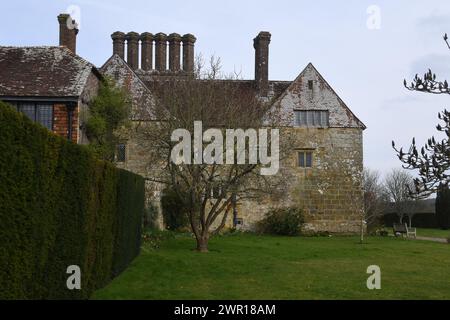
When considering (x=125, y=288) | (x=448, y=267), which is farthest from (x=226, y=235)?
(x=125, y=288)

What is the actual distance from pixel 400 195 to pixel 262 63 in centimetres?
3361

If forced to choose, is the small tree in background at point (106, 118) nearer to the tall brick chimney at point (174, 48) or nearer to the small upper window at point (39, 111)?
the small upper window at point (39, 111)

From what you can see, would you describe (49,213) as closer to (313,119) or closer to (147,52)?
(313,119)

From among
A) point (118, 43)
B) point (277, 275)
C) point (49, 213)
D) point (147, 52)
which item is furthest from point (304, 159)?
point (49, 213)

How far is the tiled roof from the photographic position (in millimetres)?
19141

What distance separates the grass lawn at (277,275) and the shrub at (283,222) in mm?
11171

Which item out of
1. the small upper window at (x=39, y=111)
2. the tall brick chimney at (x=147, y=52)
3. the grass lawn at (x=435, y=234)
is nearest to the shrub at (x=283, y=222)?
the grass lawn at (x=435, y=234)

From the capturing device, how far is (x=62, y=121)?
19594 mm

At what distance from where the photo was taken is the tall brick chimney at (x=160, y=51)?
38875mm

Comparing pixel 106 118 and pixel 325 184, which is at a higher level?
pixel 106 118

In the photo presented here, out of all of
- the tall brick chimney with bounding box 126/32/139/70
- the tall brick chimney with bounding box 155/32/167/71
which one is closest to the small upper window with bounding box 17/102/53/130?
the tall brick chimney with bounding box 126/32/139/70

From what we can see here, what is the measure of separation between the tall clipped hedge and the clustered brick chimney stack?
2780 cm

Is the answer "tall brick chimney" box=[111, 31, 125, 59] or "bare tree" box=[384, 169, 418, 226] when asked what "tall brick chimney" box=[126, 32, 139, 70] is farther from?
"bare tree" box=[384, 169, 418, 226]
